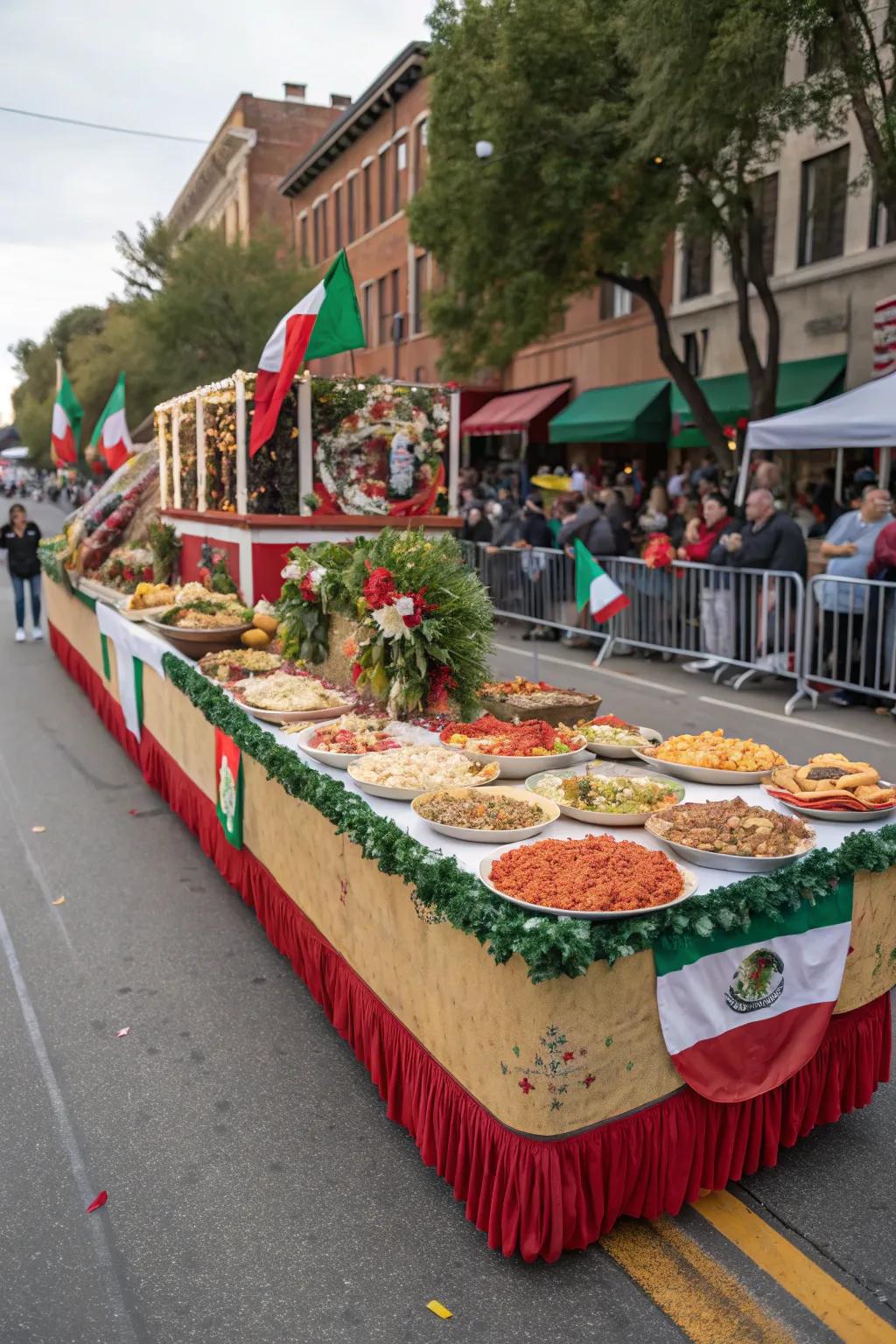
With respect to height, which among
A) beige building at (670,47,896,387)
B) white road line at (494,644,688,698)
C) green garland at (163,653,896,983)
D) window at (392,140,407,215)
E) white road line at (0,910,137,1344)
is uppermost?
window at (392,140,407,215)

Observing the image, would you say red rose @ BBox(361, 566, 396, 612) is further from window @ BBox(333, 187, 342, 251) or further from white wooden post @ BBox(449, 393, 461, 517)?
window @ BBox(333, 187, 342, 251)

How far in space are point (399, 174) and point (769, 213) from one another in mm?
18009

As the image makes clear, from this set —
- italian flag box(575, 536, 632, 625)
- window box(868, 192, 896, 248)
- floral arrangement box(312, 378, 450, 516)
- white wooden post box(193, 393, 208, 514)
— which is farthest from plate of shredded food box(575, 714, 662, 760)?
window box(868, 192, 896, 248)

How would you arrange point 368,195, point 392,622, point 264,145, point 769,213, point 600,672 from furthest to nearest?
point 264,145 < point 368,195 < point 769,213 < point 600,672 < point 392,622

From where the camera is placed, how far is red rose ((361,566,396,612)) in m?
5.40

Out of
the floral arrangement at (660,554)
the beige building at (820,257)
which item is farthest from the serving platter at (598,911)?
the beige building at (820,257)

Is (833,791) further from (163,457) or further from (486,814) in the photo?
(163,457)

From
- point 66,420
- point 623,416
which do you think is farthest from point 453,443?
point 623,416

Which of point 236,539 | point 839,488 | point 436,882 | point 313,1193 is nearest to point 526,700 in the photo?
point 436,882

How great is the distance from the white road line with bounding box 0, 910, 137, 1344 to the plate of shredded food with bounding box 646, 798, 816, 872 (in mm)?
2117

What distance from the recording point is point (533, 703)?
5430mm

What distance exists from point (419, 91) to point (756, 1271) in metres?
35.1

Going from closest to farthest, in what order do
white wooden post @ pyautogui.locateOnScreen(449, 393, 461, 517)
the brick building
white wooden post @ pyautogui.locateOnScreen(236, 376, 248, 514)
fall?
1. white wooden post @ pyautogui.locateOnScreen(236, 376, 248, 514)
2. white wooden post @ pyautogui.locateOnScreen(449, 393, 461, 517)
3. the brick building

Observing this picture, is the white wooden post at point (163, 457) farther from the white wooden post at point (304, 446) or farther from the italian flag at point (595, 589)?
the italian flag at point (595, 589)
